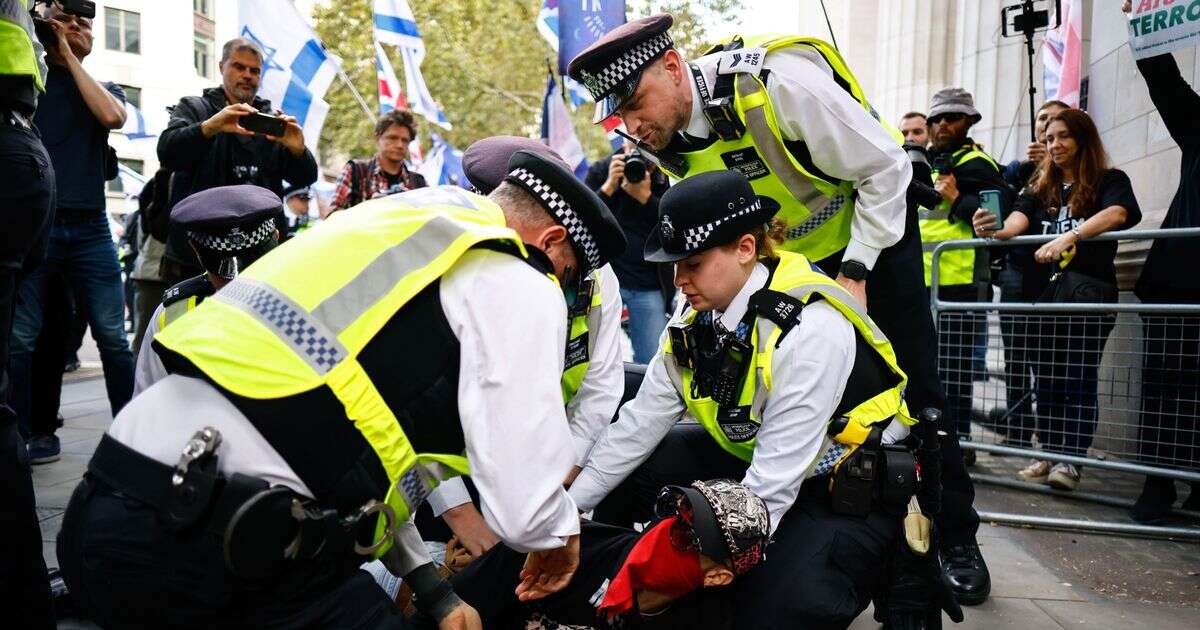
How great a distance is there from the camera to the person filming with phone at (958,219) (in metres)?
5.12

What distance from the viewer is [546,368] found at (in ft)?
5.80

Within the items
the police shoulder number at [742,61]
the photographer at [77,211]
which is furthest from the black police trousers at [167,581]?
the photographer at [77,211]

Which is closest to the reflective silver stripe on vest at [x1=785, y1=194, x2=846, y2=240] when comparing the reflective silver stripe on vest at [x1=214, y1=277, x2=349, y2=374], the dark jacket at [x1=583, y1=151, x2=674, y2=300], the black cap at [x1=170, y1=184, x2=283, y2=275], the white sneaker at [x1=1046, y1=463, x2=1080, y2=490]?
the black cap at [x1=170, y1=184, x2=283, y2=275]

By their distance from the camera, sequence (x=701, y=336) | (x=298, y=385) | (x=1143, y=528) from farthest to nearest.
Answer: (x=1143, y=528), (x=701, y=336), (x=298, y=385)

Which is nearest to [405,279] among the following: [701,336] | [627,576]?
[627,576]

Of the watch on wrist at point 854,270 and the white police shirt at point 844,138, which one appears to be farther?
the watch on wrist at point 854,270

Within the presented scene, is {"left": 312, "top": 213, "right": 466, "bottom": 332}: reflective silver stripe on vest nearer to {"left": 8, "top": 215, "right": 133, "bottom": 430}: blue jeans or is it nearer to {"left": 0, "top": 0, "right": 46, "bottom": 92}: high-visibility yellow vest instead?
{"left": 0, "top": 0, "right": 46, "bottom": 92}: high-visibility yellow vest

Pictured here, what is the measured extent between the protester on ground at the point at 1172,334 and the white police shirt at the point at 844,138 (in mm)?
2044

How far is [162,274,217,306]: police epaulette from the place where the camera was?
3.04 m

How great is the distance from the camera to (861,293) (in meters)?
3.05

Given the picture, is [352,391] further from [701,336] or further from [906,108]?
[906,108]

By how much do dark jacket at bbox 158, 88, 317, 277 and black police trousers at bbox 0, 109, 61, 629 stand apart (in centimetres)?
188

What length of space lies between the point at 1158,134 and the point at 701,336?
4395 millimetres

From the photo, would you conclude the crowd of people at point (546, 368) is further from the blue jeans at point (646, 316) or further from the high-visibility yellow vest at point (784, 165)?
the blue jeans at point (646, 316)
